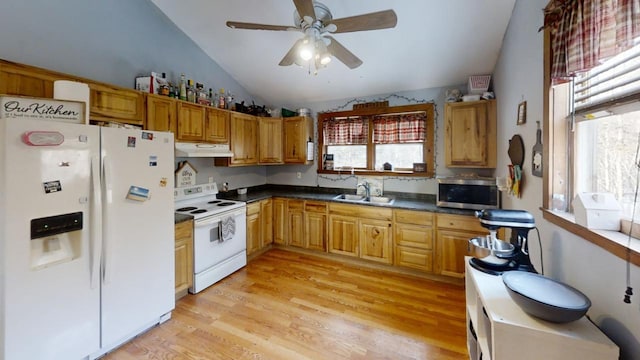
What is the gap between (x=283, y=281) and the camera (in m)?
2.99

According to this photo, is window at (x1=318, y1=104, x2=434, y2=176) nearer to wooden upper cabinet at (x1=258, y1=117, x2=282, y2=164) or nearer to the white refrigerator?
wooden upper cabinet at (x1=258, y1=117, x2=282, y2=164)

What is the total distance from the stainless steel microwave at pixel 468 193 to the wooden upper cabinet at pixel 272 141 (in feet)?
7.82

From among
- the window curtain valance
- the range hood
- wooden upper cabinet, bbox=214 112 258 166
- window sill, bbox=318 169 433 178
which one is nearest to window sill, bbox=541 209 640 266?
the window curtain valance

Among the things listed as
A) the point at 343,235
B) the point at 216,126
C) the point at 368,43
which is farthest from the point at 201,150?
the point at 368,43

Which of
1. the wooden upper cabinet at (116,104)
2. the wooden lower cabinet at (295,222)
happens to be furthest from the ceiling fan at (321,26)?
the wooden lower cabinet at (295,222)

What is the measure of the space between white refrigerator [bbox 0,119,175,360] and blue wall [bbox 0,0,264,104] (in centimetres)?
107

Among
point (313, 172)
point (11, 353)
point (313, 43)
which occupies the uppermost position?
point (313, 43)

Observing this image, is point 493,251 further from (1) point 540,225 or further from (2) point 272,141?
(2) point 272,141

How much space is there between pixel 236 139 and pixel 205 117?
55 cm

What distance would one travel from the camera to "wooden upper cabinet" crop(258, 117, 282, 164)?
4027 millimetres

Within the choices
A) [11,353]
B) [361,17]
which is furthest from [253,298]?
[361,17]

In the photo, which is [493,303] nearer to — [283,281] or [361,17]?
[361,17]

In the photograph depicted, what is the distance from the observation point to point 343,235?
350cm

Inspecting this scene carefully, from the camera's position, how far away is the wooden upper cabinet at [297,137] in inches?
158
